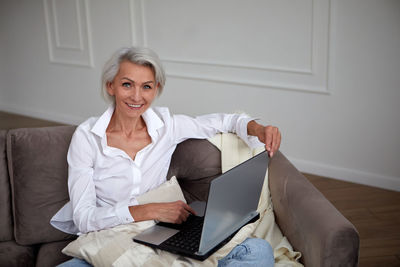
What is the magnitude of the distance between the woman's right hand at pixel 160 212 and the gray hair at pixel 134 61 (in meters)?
0.46

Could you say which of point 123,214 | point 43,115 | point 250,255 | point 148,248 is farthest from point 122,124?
point 43,115

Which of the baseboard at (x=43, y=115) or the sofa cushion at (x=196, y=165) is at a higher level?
the sofa cushion at (x=196, y=165)

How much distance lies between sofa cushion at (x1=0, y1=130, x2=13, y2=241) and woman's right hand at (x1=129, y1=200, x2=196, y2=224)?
0.52m

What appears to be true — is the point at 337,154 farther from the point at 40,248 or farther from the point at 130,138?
the point at 40,248

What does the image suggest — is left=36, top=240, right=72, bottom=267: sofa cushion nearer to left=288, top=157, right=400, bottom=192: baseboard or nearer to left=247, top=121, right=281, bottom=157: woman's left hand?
left=247, top=121, right=281, bottom=157: woman's left hand

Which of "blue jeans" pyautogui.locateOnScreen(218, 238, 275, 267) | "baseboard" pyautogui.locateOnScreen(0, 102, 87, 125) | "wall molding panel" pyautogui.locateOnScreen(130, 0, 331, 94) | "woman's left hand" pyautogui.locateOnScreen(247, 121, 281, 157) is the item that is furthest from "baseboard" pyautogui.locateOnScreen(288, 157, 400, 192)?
"baseboard" pyautogui.locateOnScreen(0, 102, 87, 125)

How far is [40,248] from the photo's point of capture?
6.54ft

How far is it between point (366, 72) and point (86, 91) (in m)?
2.72

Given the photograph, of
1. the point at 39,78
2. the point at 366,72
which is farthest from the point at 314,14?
the point at 39,78

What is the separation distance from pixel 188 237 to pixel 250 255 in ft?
0.67

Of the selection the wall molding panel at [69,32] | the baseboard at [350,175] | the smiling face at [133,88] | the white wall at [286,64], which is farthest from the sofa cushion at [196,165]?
the wall molding panel at [69,32]

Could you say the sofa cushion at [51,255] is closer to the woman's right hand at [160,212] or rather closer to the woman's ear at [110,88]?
the woman's right hand at [160,212]

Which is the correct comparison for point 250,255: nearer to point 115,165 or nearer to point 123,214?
point 123,214

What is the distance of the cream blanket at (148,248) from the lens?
163cm
